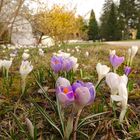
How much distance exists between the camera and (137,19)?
59156 mm

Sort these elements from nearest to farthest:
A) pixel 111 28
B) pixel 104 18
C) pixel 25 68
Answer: pixel 25 68, pixel 111 28, pixel 104 18

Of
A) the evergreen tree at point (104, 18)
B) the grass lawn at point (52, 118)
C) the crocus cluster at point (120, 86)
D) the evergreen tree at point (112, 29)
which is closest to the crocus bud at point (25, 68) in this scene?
the grass lawn at point (52, 118)

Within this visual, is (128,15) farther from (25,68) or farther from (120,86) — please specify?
(120,86)

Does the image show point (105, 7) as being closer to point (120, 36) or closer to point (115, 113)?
point (120, 36)

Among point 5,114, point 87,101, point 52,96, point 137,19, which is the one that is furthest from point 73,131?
point 137,19

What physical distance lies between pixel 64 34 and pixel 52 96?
831 inches

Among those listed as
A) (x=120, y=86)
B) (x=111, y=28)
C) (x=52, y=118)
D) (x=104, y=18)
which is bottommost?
(x=111, y=28)

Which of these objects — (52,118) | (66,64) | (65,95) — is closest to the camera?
(65,95)

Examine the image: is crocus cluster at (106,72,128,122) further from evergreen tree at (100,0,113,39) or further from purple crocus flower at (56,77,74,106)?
evergreen tree at (100,0,113,39)

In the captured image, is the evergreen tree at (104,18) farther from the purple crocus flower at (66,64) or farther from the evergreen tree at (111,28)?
the purple crocus flower at (66,64)

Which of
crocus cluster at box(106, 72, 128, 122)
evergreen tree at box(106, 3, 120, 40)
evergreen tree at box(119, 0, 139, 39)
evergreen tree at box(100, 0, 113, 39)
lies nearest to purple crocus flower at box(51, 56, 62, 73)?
crocus cluster at box(106, 72, 128, 122)

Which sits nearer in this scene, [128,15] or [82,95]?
[82,95]

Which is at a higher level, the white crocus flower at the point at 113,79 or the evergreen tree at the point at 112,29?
the white crocus flower at the point at 113,79

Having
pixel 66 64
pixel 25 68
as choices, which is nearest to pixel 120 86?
pixel 66 64
